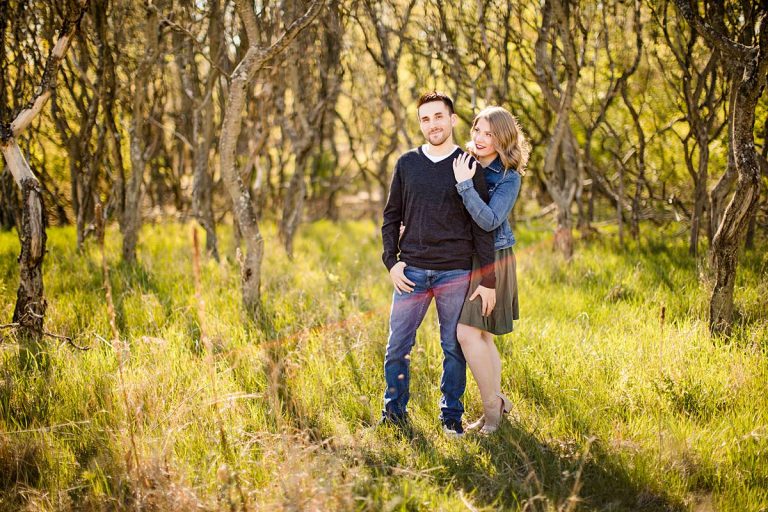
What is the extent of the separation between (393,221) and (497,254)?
0.49 metres

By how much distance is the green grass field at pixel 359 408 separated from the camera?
2.19 metres

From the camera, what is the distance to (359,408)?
2854mm

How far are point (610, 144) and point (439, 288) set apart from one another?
17.1 ft

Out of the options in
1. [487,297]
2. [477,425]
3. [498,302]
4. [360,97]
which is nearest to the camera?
[487,297]

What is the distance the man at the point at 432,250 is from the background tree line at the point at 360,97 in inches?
49.0

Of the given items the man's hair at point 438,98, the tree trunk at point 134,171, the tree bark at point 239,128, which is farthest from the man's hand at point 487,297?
the tree trunk at point 134,171

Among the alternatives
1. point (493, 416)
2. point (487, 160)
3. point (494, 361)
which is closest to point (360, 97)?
point (487, 160)

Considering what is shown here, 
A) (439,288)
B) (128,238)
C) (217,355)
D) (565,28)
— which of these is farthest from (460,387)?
(128,238)

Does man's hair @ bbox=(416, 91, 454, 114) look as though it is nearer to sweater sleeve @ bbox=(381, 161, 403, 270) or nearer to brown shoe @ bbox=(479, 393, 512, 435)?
sweater sleeve @ bbox=(381, 161, 403, 270)

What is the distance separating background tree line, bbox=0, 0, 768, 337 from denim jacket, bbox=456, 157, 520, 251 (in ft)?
4.84

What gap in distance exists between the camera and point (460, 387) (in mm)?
2656

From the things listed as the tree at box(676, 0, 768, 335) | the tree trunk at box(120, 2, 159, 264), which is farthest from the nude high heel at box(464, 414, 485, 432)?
the tree trunk at box(120, 2, 159, 264)

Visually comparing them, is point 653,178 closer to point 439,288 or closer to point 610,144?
point 610,144

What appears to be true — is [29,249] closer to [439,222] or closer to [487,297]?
[439,222]
